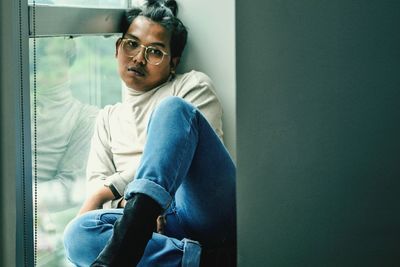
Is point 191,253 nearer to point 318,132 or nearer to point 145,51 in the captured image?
point 318,132

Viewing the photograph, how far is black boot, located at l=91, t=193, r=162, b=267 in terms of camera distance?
53.3 inches

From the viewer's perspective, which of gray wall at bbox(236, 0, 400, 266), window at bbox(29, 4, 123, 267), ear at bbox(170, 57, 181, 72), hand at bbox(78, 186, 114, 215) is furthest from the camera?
ear at bbox(170, 57, 181, 72)

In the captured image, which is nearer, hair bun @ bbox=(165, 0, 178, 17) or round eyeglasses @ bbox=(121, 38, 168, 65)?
round eyeglasses @ bbox=(121, 38, 168, 65)

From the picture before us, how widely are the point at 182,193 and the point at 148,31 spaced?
0.69 m

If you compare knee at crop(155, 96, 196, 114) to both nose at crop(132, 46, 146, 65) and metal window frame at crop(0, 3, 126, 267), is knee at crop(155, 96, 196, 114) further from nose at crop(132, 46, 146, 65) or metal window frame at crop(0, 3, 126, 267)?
nose at crop(132, 46, 146, 65)

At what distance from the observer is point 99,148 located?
6.96 ft

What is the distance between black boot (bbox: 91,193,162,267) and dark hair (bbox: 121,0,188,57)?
0.93 meters

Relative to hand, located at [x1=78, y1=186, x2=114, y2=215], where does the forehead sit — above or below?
above

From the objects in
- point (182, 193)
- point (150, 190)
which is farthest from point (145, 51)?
point (150, 190)

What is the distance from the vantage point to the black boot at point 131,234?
1354 millimetres

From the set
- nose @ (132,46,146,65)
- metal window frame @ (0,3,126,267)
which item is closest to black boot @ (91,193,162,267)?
metal window frame @ (0,3,126,267)

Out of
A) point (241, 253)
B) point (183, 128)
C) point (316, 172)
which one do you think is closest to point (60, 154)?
point (183, 128)

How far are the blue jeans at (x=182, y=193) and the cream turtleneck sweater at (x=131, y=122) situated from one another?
367 millimetres

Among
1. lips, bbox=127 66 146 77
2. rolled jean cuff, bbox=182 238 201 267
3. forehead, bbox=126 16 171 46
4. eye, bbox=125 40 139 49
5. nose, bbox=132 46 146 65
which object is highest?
forehead, bbox=126 16 171 46
